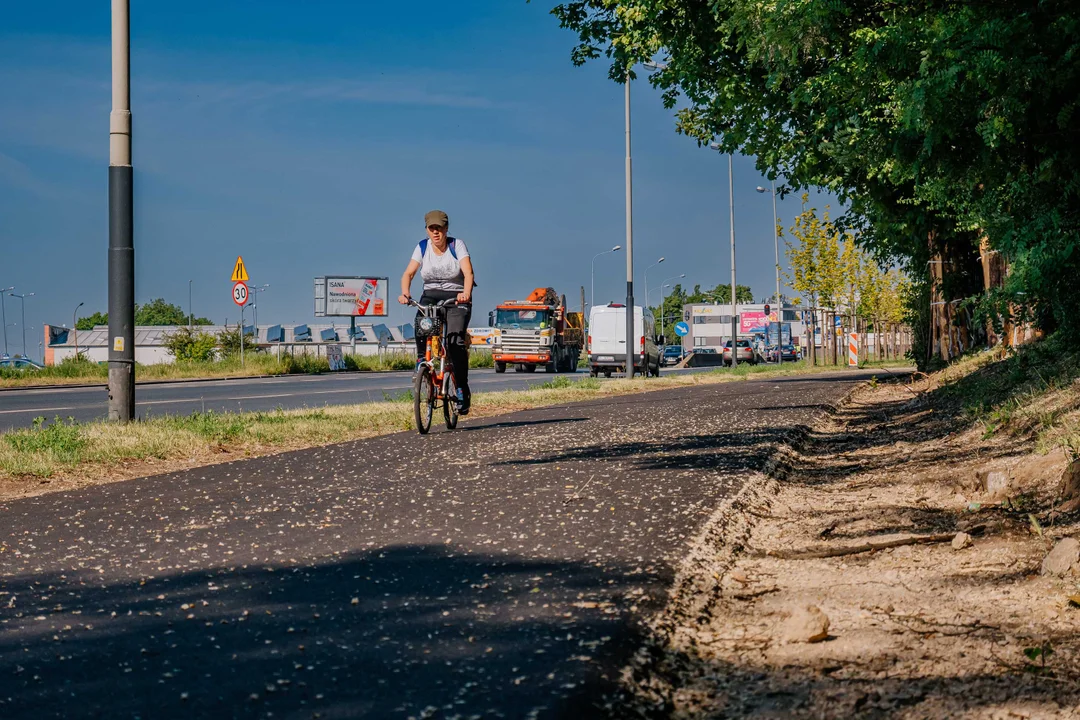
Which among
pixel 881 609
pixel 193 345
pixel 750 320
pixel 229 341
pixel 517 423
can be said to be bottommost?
pixel 881 609

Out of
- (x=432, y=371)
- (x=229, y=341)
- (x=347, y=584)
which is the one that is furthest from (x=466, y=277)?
(x=229, y=341)

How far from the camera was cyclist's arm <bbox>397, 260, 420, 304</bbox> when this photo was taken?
36.0 ft

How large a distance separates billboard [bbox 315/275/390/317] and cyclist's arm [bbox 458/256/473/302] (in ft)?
229

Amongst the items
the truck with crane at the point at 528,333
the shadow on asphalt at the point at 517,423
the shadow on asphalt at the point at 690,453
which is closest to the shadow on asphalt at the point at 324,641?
the shadow on asphalt at the point at 690,453

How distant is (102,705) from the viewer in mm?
2918

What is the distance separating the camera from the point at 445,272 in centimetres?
1085

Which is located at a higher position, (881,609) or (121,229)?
(121,229)

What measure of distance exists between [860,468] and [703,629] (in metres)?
5.01

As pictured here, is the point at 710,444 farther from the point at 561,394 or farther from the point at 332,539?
the point at 561,394

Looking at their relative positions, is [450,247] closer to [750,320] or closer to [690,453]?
[690,453]

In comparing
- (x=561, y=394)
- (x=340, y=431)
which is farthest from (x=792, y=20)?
(x=561, y=394)

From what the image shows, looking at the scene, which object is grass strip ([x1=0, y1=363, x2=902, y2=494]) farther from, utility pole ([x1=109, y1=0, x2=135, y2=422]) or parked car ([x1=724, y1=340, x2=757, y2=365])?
parked car ([x1=724, y1=340, x2=757, y2=365])

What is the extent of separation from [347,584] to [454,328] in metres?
6.77

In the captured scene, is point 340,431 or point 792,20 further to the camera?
point 340,431
